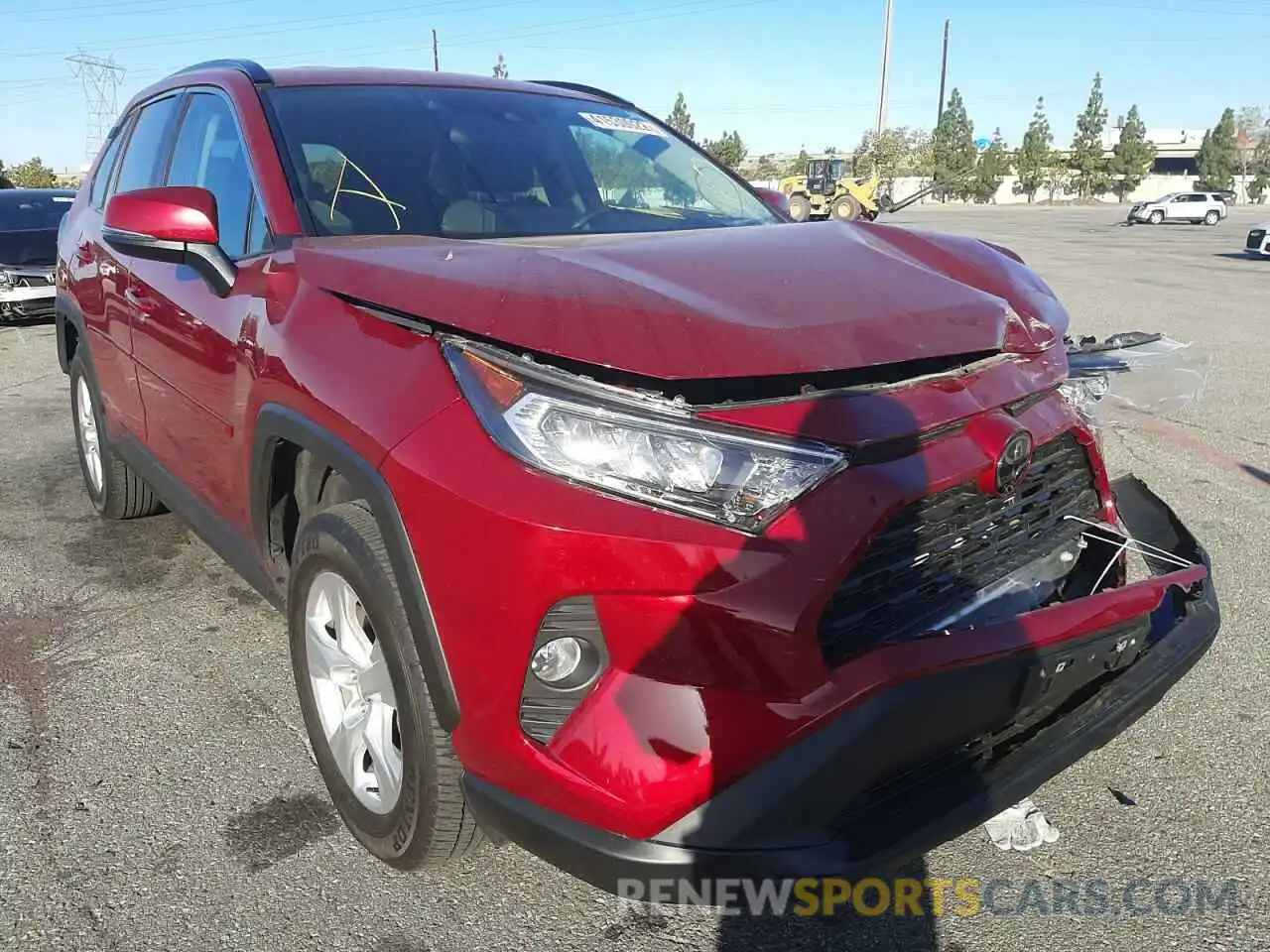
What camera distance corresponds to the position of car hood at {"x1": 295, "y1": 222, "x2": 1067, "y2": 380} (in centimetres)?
176

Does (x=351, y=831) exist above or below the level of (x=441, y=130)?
below

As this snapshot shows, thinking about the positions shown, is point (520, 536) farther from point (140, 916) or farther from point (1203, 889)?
point (1203, 889)

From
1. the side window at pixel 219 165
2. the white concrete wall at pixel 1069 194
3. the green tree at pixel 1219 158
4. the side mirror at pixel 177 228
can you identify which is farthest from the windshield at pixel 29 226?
the green tree at pixel 1219 158

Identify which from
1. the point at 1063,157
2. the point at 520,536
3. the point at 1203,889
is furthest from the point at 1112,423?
the point at 1063,157

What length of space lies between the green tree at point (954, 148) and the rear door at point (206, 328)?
59672 mm

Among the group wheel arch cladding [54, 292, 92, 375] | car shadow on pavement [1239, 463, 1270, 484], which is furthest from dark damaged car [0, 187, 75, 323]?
car shadow on pavement [1239, 463, 1270, 484]

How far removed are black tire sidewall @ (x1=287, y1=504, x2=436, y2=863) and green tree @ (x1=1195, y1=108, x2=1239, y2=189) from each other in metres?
83.5

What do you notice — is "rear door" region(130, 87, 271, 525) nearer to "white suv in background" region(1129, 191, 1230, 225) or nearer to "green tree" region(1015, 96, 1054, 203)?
"white suv in background" region(1129, 191, 1230, 225)

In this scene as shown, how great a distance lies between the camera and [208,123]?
10.4 ft

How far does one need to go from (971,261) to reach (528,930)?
1.84m

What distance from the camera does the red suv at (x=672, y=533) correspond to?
5.34ft

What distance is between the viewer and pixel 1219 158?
7244 cm

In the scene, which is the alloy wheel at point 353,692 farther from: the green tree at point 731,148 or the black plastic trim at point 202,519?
the green tree at point 731,148

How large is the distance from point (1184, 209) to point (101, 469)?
45079 mm
